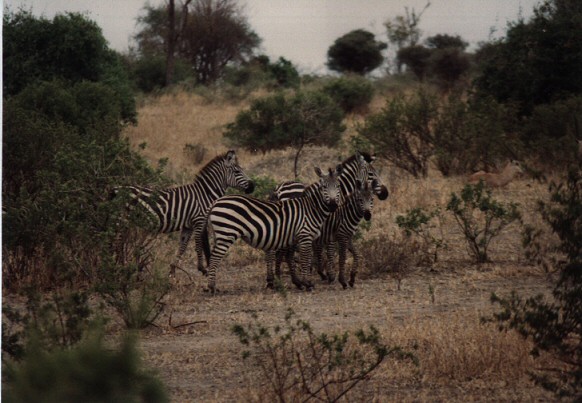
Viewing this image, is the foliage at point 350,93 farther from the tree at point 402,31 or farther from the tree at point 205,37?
the tree at point 205,37

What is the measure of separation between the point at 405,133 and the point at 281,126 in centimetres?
400

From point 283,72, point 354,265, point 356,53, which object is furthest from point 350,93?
point 354,265

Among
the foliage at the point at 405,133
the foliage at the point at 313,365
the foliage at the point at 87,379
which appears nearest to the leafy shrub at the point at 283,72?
the foliage at the point at 405,133

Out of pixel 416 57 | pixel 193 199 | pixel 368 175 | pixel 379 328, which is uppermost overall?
pixel 416 57

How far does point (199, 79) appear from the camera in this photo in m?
37.1

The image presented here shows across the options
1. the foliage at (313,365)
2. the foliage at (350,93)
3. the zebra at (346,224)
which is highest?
the foliage at (350,93)

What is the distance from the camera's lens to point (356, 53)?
3878cm

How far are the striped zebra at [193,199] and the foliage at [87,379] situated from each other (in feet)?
18.3

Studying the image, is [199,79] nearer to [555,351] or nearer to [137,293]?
[137,293]

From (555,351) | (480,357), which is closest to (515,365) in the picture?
(480,357)

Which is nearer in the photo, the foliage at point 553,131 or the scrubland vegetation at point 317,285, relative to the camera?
the scrubland vegetation at point 317,285

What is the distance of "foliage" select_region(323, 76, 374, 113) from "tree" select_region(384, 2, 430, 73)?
22.7 ft

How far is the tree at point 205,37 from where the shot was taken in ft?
124

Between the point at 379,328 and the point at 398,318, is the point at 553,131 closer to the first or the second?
the point at 398,318
